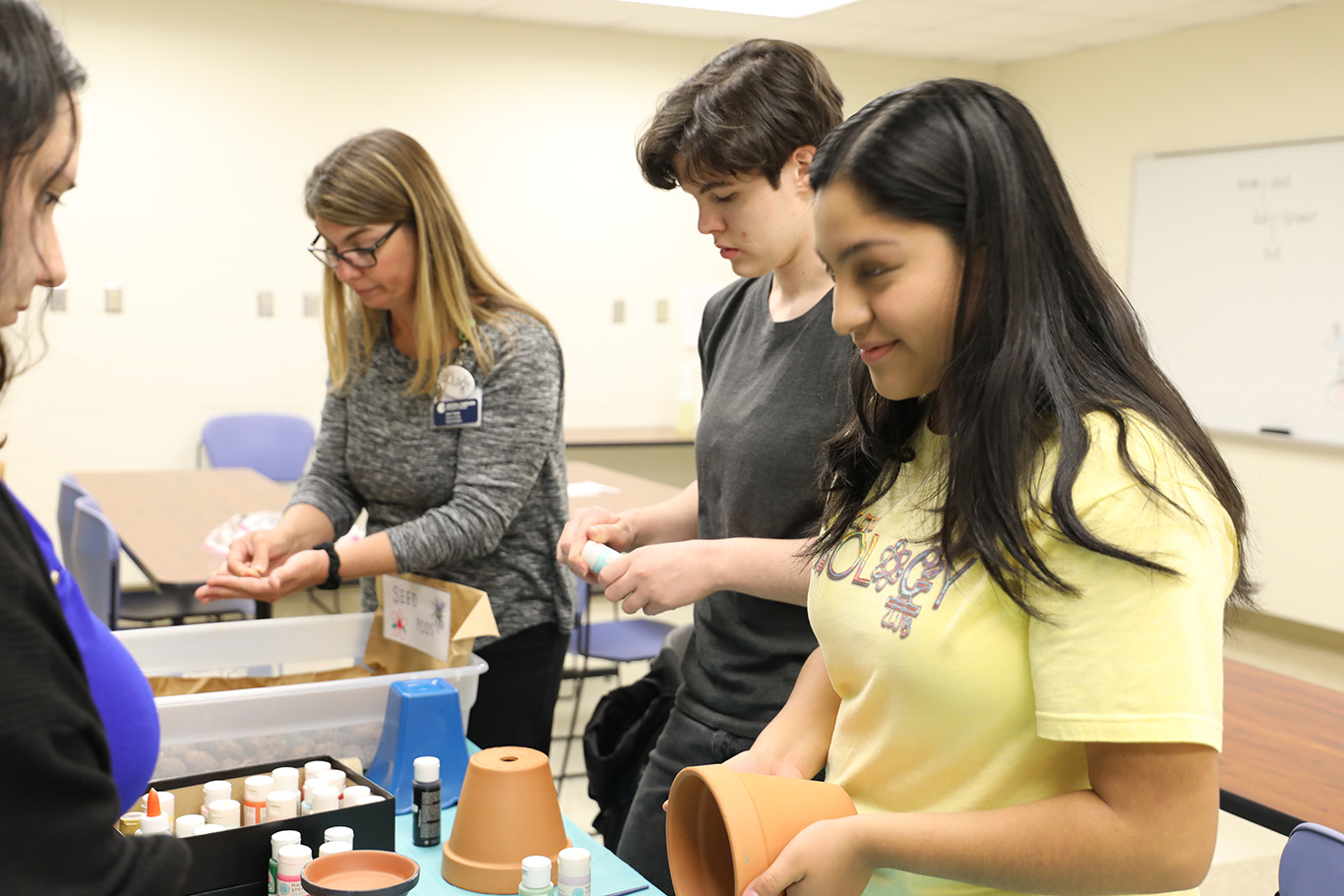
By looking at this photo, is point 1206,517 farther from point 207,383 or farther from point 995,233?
point 207,383

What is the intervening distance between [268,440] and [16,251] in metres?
4.75

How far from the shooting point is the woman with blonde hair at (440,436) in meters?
1.80

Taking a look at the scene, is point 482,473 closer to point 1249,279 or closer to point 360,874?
point 360,874

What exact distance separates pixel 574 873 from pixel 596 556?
1.36ft

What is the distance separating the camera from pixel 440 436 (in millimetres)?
1850

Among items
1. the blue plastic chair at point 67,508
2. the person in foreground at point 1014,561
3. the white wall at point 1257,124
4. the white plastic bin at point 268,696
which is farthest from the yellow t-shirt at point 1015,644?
the white wall at point 1257,124

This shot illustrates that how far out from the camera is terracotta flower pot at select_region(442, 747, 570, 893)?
4.26 ft

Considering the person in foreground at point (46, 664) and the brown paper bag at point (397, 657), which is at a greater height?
the person in foreground at point (46, 664)

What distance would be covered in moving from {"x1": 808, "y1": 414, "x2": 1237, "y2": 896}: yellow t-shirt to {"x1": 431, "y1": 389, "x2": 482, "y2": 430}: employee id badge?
880mm

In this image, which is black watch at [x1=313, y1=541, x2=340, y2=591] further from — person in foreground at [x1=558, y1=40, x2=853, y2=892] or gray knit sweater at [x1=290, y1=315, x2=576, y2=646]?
person in foreground at [x1=558, y1=40, x2=853, y2=892]

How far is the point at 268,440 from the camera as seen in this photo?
5305 millimetres

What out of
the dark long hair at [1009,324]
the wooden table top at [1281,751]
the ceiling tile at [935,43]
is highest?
the ceiling tile at [935,43]

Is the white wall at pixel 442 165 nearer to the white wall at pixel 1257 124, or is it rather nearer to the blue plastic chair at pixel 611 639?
the white wall at pixel 1257 124

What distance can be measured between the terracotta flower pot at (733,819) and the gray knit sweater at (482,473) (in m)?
0.79
